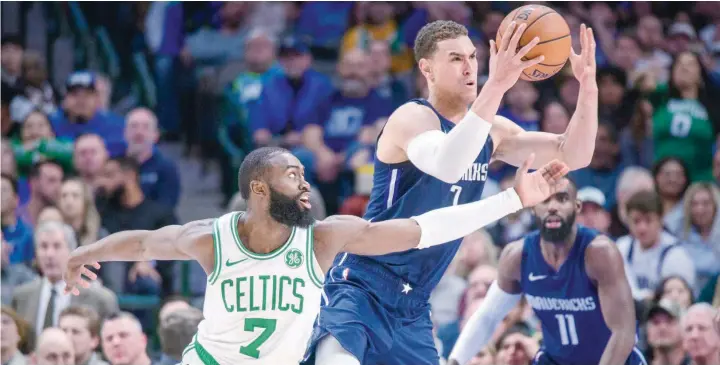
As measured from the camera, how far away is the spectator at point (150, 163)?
1073 centimetres

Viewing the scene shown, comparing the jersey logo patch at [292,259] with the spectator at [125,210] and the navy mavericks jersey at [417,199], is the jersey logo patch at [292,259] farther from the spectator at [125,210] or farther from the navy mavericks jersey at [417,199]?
the spectator at [125,210]

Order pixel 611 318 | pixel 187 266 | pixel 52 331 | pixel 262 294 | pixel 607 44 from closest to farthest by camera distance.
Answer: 1. pixel 262 294
2. pixel 611 318
3. pixel 52 331
4. pixel 187 266
5. pixel 607 44

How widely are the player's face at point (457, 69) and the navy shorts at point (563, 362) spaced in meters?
1.91

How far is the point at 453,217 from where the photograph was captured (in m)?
5.74

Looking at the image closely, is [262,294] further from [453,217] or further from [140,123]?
[140,123]

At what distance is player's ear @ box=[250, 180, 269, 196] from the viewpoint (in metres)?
5.68

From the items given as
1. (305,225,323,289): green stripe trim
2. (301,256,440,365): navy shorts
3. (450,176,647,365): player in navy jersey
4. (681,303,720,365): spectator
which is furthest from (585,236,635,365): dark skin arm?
(305,225,323,289): green stripe trim

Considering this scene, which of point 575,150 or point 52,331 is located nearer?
point 575,150

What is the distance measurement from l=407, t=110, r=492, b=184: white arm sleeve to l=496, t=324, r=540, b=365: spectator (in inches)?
117

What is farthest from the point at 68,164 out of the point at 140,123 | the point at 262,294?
the point at 262,294

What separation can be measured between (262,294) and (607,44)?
730 centimetres

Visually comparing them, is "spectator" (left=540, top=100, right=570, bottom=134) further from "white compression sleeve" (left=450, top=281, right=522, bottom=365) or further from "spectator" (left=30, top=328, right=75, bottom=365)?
"spectator" (left=30, top=328, right=75, bottom=365)

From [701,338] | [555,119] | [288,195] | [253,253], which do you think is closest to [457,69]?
[288,195]

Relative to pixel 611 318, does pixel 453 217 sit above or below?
above
